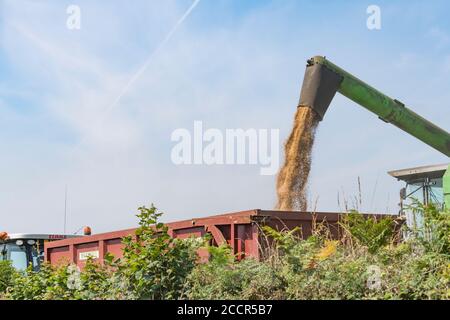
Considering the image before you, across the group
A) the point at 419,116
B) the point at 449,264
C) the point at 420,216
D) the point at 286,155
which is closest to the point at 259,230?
the point at 420,216

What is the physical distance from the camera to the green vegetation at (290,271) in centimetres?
500

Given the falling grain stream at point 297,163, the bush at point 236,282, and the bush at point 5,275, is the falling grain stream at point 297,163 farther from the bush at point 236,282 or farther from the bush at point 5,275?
the bush at point 236,282

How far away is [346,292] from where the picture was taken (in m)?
4.96

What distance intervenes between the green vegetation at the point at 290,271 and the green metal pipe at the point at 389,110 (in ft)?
17.2

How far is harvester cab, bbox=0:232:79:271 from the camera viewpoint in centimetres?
1087

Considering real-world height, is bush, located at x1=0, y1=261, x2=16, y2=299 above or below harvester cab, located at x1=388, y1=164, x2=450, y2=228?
below

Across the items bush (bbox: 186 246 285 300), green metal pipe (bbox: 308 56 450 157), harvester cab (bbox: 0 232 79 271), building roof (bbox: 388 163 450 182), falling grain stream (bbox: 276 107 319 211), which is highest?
green metal pipe (bbox: 308 56 450 157)

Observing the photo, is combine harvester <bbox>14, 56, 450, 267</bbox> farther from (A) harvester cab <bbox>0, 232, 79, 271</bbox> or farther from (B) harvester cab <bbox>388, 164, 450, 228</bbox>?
(B) harvester cab <bbox>388, 164, 450, 228</bbox>

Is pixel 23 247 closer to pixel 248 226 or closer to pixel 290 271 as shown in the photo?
pixel 248 226

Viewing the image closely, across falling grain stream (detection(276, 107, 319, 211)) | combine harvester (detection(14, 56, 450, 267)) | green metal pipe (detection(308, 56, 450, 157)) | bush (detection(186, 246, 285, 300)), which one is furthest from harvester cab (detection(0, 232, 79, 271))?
bush (detection(186, 246, 285, 300))

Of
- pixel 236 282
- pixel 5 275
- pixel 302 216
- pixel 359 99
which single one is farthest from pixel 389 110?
pixel 236 282

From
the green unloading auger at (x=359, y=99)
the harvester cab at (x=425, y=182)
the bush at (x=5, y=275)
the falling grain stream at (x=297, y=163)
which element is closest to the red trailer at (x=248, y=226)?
the bush at (x=5, y=275)

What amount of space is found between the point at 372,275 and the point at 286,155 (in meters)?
5.59
